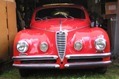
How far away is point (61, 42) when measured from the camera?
7742mm

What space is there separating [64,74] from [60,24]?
1173 mm

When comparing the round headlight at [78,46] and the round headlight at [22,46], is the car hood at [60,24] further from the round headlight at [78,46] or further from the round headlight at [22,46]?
the round headlight at [22,46]

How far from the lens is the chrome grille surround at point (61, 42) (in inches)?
301

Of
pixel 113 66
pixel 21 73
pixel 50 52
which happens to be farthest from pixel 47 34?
pixel 113 66

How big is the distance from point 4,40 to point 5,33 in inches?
8.2

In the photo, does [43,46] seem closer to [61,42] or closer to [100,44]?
[61,42]

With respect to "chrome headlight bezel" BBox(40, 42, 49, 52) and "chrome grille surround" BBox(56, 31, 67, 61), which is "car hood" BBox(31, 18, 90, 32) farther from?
"chrome headlight bezel" BBox(40, 42, 49, 52)

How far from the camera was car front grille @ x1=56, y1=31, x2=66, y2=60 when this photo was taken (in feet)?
25.1

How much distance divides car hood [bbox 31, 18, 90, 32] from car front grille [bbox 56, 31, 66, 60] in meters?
Result: 0.29

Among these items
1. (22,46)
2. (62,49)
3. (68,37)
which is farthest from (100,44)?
(22,46)

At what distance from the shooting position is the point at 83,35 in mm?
7832

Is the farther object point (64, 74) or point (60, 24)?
point (60, 24)

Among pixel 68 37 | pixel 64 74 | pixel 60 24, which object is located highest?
pixel 60 24

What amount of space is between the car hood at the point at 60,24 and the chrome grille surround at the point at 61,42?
0.28 metres
